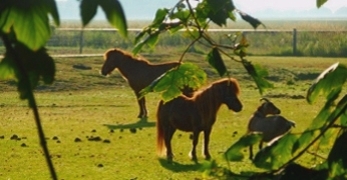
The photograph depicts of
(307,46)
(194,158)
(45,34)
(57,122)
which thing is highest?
(45,34)

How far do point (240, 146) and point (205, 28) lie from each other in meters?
0.49

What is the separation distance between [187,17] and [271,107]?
25.7 ft

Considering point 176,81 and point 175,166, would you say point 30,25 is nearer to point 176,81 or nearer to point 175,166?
point 176,81

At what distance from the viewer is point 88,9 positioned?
74 centimetres

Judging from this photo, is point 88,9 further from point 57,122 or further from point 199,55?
point 199,55

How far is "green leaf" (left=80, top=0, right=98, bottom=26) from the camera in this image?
2.42 ft

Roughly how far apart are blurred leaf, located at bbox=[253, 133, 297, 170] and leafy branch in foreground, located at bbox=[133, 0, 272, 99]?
0.82 ft

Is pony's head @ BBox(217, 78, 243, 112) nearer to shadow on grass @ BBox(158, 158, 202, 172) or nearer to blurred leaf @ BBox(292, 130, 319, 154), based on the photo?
shadow on grass @ BBox(158, 158, 202, 172)

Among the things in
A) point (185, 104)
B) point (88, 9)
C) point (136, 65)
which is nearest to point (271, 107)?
point (185, 104)

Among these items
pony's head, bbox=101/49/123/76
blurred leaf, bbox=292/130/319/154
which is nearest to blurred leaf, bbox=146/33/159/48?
blurred leaf, bbox=292/130/319/154

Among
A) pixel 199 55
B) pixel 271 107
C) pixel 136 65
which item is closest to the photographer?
pixel 271 107

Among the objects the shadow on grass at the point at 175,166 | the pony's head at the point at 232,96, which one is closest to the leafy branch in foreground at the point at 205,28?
the shadow on grass at the point at 175,166

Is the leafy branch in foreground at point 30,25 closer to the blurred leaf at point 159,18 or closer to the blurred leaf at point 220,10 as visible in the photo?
the blurred leaf at point 220,10

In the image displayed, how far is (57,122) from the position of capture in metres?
11.7
